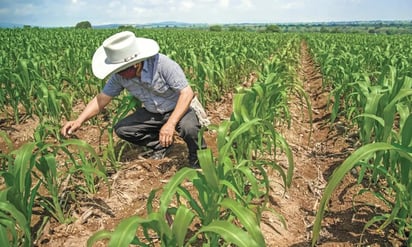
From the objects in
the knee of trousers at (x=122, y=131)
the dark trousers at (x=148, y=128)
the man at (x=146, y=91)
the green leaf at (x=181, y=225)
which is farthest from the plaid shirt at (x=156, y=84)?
the green leaf at (x=181, y=225)

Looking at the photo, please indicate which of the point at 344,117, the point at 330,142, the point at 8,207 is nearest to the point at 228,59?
the point at 344,117

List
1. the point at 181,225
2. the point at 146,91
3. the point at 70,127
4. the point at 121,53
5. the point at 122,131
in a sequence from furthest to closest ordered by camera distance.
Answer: the point at 122,131, the point at 146,91, the point at 70,127, the point at 121,53, the point at 181,225

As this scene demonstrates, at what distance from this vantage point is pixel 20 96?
170 inches

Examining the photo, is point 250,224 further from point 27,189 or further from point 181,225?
point 27,189

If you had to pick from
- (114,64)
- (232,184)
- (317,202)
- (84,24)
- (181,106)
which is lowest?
(317,202)

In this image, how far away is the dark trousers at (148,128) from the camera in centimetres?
308

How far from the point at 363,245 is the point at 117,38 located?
222cm

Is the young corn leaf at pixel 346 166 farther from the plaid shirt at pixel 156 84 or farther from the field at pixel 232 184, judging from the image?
the plaid shirt at pixel 156 84

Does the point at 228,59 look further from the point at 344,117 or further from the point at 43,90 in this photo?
the point at 43,90

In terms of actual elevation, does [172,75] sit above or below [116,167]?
above

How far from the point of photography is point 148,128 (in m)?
3.24

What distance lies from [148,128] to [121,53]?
94 cm

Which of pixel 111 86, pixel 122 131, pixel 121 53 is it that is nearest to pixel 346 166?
pixel 121 53

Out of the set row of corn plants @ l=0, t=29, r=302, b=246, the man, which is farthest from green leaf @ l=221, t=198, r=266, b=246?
the man
